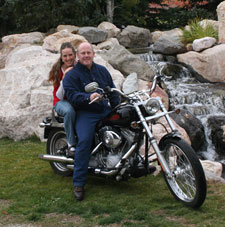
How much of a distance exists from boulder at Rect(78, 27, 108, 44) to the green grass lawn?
38.2 ft

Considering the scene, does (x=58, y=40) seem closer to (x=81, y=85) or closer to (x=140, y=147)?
(x=81, y=85)

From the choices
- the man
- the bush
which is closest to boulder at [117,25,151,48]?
the bush

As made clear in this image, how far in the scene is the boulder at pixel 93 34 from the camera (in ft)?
54.4

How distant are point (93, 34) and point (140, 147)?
1280 cm

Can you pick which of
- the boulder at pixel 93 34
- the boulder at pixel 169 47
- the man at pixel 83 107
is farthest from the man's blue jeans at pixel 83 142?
the boulder at pixel 93 34

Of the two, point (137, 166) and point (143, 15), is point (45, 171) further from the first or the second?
point (143, 15)

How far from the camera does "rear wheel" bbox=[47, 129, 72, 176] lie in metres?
5.22

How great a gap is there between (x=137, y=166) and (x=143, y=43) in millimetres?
14807

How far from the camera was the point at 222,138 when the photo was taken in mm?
8891

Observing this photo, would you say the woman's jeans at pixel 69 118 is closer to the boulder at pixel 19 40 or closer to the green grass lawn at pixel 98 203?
the green grass lawn at pixel 98 203

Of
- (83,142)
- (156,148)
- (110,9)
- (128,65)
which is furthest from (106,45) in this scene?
(156,148)

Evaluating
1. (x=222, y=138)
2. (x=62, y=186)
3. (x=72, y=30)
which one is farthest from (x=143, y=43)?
(x=62, y=186)

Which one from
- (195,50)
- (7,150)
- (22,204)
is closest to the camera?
(22,204)

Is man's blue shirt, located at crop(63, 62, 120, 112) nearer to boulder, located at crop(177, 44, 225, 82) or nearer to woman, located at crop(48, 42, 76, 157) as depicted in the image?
woman, located at crop(48, 42, 76, 157)
